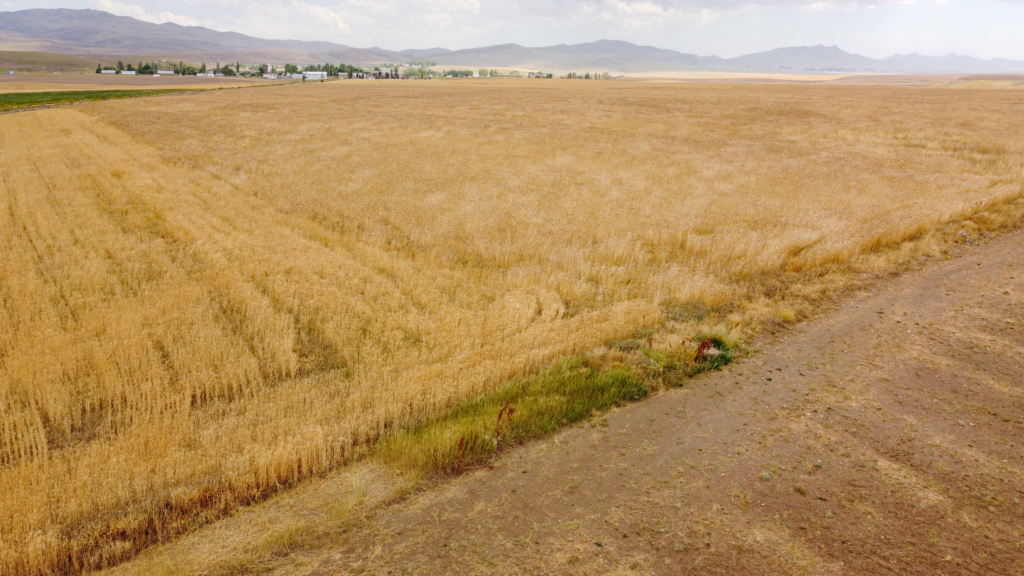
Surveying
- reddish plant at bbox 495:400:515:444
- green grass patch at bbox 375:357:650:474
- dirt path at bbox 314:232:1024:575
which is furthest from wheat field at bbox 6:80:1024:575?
dirt path at bbox 314:232:1024:575

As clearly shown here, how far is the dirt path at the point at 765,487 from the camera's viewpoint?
4770 mm

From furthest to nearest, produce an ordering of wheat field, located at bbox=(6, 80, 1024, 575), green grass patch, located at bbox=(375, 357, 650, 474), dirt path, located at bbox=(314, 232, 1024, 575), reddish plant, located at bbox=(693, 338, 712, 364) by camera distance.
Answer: reddish plant, located at bbox=(693, 338, 712, 364), green grass patch, located at bbox=(375, 357, 650, 474), wheat field, located at bbox=(6, 80, 1024, 575), dirt path, located at bbox=(314, 232, 1024, 575)

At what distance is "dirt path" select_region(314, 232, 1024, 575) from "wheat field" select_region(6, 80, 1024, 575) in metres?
1.60

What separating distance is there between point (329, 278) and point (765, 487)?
905cm

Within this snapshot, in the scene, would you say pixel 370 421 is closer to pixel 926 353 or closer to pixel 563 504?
pixel 563 504

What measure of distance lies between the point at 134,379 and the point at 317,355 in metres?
2.37

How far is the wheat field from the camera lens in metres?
5.87

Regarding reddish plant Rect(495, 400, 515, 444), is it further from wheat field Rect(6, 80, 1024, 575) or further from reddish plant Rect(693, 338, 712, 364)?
reddish plant Rect(693, 338, 712, 364)

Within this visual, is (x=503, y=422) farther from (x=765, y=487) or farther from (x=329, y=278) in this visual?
(x=329, y=278)

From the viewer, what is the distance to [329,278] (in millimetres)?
11594

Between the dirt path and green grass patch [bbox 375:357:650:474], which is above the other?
green grass patch [bbox 375:357:650:474]

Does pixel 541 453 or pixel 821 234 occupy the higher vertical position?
pixel 821 234

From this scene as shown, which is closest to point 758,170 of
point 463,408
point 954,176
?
point 954,176

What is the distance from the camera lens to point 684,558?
4.76m
